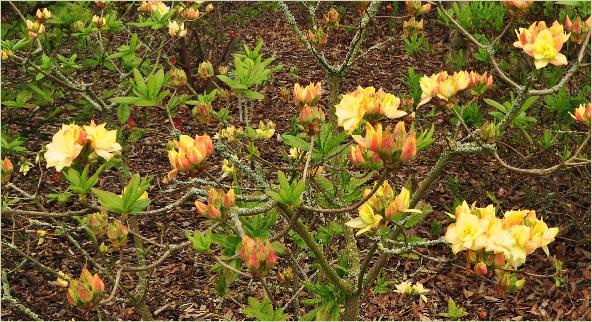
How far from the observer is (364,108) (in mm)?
1436

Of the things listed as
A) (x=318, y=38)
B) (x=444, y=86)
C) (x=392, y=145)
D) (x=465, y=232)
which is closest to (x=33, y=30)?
(x=318, y=38)

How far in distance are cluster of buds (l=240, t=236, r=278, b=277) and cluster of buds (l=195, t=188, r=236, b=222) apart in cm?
15

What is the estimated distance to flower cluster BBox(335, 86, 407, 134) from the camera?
1.44m

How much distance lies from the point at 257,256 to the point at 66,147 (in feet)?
1.77

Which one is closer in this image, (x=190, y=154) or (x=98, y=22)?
(x=190, y=154)

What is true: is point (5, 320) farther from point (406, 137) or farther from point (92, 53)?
point (406, 137)

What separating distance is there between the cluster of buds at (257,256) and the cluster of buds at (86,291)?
32cm

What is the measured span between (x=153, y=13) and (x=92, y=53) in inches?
97.6

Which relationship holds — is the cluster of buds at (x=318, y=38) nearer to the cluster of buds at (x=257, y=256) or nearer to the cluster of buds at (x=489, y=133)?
the cluster of buds at (x=489, y=133)

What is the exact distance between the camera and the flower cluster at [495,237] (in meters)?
1.29

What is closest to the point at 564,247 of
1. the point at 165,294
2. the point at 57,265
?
the point at 165,294

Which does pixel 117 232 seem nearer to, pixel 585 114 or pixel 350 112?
pixel 350 112

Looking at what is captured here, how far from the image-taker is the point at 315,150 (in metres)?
1.73

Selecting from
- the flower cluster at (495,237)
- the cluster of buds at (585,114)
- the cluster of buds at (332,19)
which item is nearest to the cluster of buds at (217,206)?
the flower cluster at (495,237)
